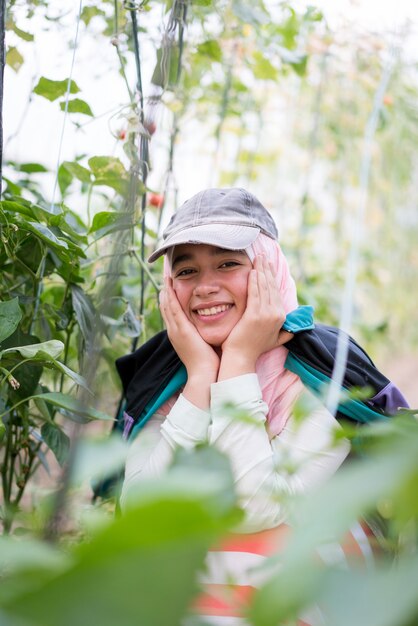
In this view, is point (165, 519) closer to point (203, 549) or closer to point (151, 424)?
point (203, 549)

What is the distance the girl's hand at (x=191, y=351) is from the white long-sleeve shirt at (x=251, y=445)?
0.02 meters

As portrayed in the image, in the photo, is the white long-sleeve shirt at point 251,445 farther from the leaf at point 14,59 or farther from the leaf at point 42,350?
the leaf at point 14,59

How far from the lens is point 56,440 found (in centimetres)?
106

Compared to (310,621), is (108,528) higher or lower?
higher

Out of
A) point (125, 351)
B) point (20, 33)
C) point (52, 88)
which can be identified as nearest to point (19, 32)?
point (20, 33)

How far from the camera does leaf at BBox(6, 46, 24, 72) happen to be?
126 cm

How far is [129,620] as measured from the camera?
0.25m

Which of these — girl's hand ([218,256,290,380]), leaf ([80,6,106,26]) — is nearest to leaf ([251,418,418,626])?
girl's hand ([218,256,290,380])

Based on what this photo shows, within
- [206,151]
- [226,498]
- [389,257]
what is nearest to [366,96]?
[206,151]

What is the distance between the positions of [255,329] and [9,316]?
15.0 inches

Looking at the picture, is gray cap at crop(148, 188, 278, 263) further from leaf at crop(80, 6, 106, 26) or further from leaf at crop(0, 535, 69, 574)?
leaf at crop(0, 535, 69, 574)

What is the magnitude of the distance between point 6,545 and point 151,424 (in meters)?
0.87

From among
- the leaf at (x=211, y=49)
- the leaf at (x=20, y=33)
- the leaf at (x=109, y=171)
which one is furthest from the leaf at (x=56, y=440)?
the leaf at (x=211, y=49)

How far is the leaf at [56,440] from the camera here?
1050mm
